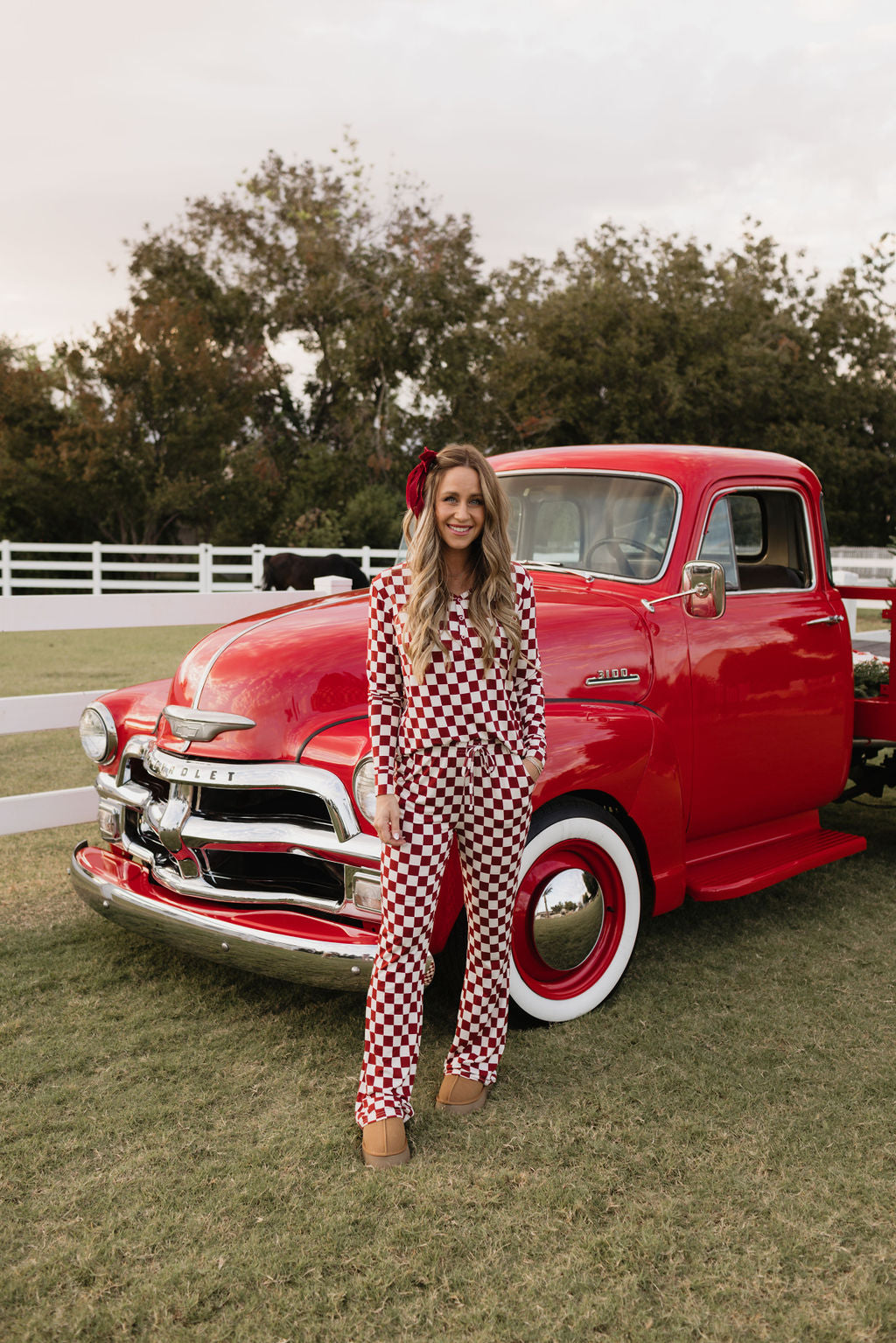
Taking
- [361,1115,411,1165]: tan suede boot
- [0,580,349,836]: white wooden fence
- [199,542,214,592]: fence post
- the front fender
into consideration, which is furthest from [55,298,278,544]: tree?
[361,1115,411,1165]: tan suede boot

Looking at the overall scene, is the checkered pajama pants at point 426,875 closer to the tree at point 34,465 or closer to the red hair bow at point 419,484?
the red hair bow at point 419,484

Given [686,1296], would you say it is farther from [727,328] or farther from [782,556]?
[727,328]

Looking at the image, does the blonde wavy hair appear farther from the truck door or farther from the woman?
the truck door

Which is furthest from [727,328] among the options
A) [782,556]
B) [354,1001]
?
[354,1001]

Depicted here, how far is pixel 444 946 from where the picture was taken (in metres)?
3.32

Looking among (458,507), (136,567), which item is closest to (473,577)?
(458,507)

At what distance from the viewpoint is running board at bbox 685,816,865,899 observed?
4.10 m

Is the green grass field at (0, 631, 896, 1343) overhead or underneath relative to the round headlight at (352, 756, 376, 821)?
underneath

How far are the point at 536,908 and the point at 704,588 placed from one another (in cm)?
129

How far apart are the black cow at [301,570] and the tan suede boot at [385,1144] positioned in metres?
10.6

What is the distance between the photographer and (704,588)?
A: 12.7 feet

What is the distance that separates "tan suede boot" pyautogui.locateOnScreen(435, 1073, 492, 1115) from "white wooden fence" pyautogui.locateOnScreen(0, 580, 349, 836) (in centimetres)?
251

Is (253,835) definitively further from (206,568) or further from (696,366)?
(696,366)

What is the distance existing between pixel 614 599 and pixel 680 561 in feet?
1.07
